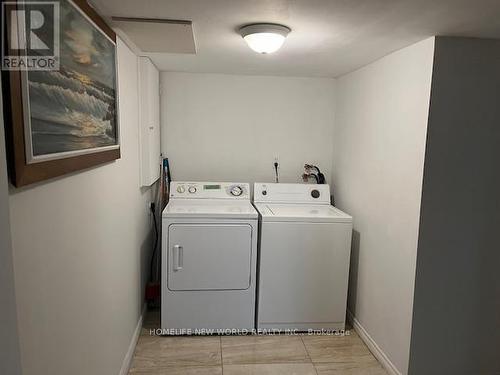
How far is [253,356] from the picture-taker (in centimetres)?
257

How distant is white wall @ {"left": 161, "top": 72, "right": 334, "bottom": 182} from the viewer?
3.36m

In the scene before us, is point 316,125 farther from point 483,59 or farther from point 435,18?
point 435,18

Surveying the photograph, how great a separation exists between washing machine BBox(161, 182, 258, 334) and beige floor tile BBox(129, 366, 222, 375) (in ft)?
1.32

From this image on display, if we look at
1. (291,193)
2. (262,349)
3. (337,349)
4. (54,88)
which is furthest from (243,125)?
(54,88)

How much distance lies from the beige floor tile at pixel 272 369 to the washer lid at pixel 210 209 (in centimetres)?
100

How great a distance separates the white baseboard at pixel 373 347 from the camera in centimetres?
236

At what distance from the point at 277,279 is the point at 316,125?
150cm

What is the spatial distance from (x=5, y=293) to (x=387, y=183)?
219cm

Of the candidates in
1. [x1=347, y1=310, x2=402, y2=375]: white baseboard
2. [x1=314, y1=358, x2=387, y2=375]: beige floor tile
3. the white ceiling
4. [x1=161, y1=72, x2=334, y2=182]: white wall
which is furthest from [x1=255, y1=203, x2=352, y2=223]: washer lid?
the white ceiling

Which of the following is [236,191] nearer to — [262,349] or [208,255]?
[208,255]

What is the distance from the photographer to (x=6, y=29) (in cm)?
91

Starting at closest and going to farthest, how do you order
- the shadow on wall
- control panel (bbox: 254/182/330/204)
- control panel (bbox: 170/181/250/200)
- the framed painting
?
1. the framed painting
2. the shadow on wall
3. control panel (bbox: 170/181/250/200)
4. control panel (bbox: 254/182/330/204)

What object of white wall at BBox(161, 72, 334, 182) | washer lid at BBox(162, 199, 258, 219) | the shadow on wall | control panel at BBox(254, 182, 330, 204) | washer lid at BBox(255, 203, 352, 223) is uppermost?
white wall at BBox(161, 72, 334, 182)

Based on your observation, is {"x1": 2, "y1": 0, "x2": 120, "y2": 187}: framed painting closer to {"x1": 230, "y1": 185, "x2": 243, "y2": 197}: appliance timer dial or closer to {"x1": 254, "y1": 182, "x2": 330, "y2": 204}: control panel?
{"x1": 230, "y1": 185, "x2": 243, "y2": 197}: appliance timer dial
